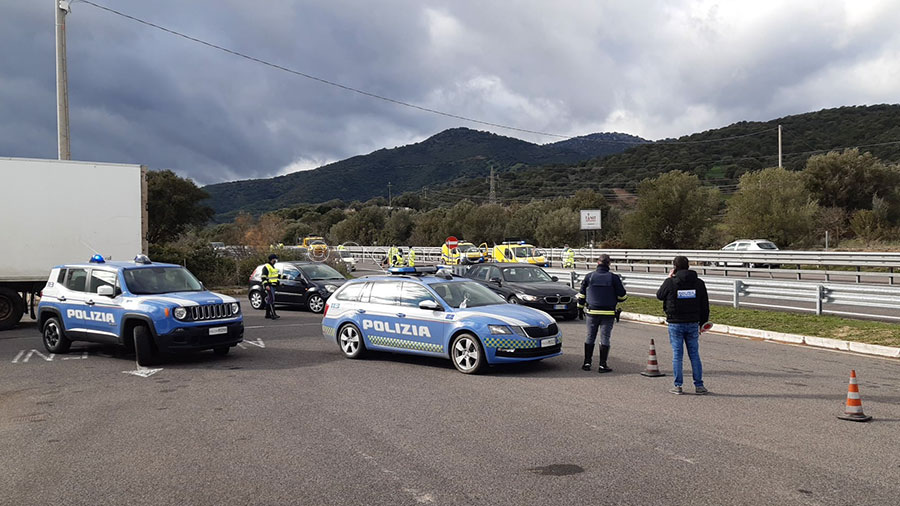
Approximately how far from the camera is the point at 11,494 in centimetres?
512

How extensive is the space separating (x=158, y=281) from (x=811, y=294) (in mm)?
14347

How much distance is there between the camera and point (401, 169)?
141875 millimetres

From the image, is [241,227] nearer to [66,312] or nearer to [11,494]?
[66,312]

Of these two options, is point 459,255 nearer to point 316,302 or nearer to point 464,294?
point 316,302

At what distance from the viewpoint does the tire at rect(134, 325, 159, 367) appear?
1075cm

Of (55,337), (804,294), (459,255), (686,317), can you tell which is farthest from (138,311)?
(459,255)

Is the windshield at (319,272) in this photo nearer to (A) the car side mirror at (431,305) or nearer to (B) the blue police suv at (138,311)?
(B) the blue police suv at (138,311)

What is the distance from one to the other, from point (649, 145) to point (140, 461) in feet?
381

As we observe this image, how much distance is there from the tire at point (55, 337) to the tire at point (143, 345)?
2.22m

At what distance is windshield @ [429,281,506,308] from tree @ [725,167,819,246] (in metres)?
36.9

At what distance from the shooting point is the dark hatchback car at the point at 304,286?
1955 cm

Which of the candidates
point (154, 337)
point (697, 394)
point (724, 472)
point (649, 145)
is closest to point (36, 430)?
point (154, 337)

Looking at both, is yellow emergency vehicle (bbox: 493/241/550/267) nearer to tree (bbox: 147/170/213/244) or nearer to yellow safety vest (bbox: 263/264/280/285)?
yellow safety vest (bbox: 263/264/280/285)

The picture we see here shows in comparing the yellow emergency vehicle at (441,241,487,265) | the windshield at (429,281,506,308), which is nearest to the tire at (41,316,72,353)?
the windshield at (429,281,506,308)
